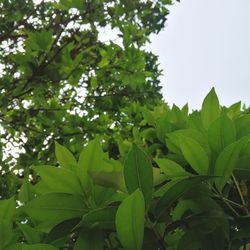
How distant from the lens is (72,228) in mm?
Result: 950

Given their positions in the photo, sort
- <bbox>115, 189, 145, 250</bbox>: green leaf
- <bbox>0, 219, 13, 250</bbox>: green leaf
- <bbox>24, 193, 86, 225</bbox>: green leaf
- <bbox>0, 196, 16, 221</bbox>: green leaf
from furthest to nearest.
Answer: <bbox>0, 196, 16, 221</bbox>: green leaf, <bbox>0, 219, 13, 250</bbox>: green leaf, <bbox>24, 193, 86, 225</bbox>: green leaf, <bbox>115, 189, 145, 250</bbox>: green leaf

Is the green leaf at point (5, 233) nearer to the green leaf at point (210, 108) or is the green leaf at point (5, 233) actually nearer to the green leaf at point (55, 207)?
the green leaf at point (55, 207)

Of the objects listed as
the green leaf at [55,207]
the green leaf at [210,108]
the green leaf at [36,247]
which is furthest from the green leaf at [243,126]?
the green leaf at [36,247]

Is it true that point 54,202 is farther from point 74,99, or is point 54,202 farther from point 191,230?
point 74,99

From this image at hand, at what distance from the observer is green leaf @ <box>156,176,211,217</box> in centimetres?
86

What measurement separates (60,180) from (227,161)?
382 mm

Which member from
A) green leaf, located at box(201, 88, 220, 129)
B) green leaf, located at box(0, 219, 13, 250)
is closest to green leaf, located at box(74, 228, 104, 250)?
green leaf, located at box(0, 219, 13, 250)

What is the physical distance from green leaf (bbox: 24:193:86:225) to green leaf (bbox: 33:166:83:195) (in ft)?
0.10

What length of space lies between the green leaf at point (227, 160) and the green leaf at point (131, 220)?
21 cm

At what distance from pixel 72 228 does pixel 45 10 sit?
5154 millimetres

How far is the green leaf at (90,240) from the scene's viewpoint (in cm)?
90

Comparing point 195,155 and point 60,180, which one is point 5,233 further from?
point 195,155

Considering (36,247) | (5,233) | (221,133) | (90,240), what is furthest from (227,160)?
(5,233)

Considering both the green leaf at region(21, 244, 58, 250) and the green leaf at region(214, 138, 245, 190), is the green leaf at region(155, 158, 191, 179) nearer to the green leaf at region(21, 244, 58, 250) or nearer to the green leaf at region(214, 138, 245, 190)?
the green leaf at region(214, 138, 245, 190)
